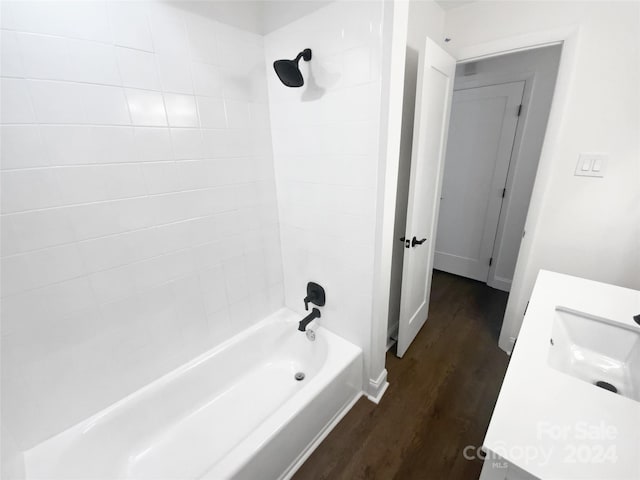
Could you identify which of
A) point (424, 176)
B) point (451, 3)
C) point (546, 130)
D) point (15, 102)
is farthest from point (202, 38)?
point (546, 130)

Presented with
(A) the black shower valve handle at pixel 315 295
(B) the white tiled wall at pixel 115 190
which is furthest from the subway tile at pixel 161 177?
(A) the black shower valve handle at pixel 315 295

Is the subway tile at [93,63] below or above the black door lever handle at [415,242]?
above

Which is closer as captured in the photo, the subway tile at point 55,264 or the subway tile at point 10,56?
the subway tile at point 10,56

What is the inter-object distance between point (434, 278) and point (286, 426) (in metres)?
2.41

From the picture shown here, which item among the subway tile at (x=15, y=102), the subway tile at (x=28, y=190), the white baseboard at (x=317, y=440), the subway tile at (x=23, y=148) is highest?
the subway tile at (x=15, y=102)

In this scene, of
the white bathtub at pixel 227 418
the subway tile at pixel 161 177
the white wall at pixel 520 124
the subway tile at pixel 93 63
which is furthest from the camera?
the white wall at pixel 520 124

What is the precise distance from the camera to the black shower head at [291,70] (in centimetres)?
117

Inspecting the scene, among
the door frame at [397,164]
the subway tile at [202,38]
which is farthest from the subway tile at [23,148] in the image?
the door frame at [397,164]

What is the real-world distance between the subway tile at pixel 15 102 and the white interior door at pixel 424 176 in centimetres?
163

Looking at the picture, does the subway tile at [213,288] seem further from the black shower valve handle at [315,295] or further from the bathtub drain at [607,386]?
the bathtub drain at [607,386]

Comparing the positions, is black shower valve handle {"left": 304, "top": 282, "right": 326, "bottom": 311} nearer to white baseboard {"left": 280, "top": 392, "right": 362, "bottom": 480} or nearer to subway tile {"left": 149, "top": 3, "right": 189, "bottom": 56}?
white baseboard {"left": 280, "top": 392, "right": 362, "bottom": 480}

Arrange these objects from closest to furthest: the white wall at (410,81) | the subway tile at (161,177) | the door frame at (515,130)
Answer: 1. the subway tile at (161,177)
2. the white wall at (410,81)
3. the door frame at (515,130)

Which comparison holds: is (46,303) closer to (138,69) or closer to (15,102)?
(15,102)

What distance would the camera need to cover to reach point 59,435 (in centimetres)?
114
